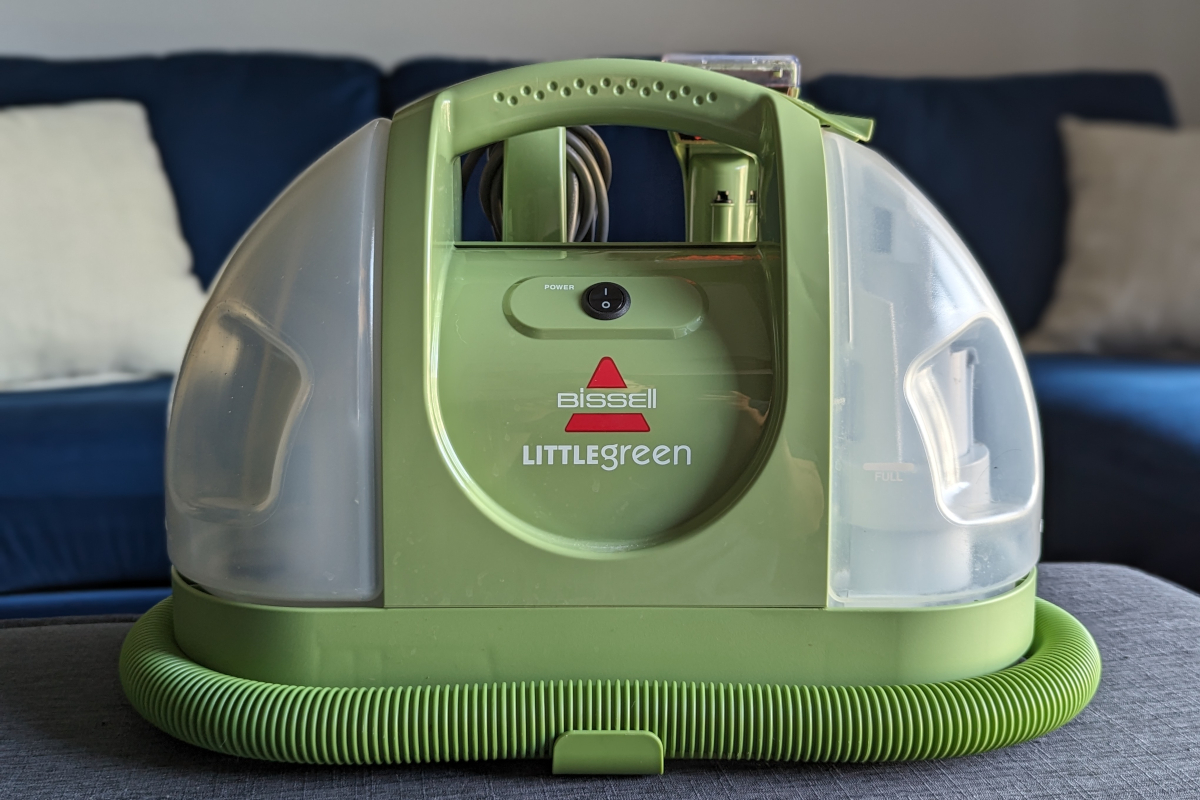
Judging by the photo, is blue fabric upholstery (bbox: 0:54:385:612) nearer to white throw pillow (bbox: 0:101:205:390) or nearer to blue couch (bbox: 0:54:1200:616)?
blue couch (bbox: 0:54:1200:616)

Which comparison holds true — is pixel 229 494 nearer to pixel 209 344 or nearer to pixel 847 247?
pixel 209 344

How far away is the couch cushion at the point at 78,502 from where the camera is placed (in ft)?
4.11

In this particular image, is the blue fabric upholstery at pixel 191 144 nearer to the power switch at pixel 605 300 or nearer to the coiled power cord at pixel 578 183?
the coiled power cord at pixel 578 183

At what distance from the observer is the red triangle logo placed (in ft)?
1.71

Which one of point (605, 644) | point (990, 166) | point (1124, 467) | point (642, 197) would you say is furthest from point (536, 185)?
point (990, 166)

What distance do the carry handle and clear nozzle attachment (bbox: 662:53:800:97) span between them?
126 millimetres

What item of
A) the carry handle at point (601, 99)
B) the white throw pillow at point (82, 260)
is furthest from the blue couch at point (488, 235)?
the carry handle at point (601, 99)

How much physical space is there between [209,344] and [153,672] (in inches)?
6.8

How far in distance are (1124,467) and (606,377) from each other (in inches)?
44.2

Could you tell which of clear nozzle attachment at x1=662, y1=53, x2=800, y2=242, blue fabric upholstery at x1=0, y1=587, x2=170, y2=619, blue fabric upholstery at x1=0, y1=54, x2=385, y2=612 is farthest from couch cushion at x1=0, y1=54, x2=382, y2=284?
clear nozzle attachment at x1=662, y1=53, x2=800, y2=242

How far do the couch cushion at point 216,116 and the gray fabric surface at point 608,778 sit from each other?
4.44 feet

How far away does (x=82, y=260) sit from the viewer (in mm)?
1565

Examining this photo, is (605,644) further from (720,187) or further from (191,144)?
(191,144)

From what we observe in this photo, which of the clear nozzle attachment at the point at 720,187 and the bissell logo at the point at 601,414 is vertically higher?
the clear nozzle attachment at the point at 720,187
